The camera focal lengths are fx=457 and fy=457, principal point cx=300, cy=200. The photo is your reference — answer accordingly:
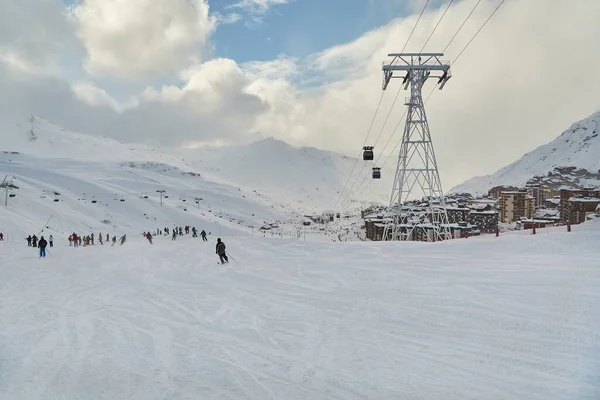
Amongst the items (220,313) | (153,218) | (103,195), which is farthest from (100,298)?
(103,195)

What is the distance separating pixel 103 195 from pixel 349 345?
122917 mm

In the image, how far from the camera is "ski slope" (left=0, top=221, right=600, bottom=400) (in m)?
6.38

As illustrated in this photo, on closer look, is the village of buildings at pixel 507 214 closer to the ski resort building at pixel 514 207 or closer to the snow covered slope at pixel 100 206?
the ski resort building at pixel 514 207

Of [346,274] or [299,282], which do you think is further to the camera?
[346,274]

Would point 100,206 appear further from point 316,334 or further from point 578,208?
point 316,334

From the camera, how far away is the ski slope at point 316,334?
251 inches

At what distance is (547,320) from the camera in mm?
9023

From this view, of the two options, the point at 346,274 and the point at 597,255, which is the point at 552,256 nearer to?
the point at 597,255

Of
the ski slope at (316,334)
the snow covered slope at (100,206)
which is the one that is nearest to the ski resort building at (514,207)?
the snow covered slope at (100,206)

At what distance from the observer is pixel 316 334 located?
29.3ft

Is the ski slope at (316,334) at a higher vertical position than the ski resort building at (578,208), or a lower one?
lower

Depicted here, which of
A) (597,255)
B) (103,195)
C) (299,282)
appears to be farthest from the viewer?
(103,195)

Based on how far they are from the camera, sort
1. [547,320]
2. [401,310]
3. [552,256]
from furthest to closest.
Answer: [552,256]
[401,310]
[547,320]

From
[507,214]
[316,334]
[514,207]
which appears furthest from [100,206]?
[316,334]
